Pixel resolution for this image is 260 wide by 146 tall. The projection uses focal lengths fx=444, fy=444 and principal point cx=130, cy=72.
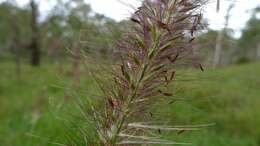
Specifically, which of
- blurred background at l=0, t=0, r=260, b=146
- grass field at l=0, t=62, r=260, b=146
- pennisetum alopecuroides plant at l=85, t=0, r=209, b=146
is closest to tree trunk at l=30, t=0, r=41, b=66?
blurred background at l=0, t=0, r=260, b=146

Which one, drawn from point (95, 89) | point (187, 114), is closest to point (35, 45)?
point (187, 114)

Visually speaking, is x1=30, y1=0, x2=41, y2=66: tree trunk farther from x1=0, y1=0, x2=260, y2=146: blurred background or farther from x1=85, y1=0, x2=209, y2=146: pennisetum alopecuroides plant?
x1=85, y1=0, x2=209, y2=146: pennisetum alopecuroides plant

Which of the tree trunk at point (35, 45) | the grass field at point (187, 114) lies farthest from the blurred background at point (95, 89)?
the tree trunk at point (35, 45)

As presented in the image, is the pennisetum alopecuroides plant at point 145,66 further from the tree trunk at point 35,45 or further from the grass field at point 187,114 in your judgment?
the tree trunk at point 35,45

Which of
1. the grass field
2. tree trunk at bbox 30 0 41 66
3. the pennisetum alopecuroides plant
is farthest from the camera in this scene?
tree trunk at bbox 30 0 41 66

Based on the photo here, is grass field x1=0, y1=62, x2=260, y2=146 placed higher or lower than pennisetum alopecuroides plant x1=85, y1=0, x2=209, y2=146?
lower

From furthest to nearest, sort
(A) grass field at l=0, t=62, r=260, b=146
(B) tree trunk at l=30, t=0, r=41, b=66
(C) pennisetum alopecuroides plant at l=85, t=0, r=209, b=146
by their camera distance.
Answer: (B) tree trunk at l=30, t=0, r=41, b=66
(A) grass field at l=0, t=62, r=260, b=146
(C) pennisetum alopecuroides plant at l=85, t=0, r=209, b=146

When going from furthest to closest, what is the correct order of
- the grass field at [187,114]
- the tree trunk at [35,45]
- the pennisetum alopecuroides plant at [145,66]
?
1. the tree trunk at [35,45]
2. the grass field at [187,114]
3. the pennisetum alopecuroides plant at [145,66]

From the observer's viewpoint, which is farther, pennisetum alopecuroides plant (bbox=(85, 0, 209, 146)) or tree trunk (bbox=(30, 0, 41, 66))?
tree trunk (bbox=(30, 0, 41, 66))

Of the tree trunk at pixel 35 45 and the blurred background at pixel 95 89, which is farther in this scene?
the tree trunk at pixel 35 45
